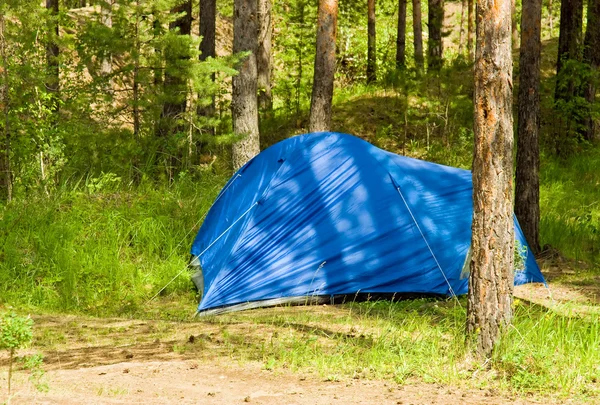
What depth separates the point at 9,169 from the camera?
11.0 m

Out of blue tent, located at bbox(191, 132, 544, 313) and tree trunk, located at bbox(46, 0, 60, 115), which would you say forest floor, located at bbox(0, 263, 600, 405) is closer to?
blue tent, located at bbox(191, 132, 544, 313)

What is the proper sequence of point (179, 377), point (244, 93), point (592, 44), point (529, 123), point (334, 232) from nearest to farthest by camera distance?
point (179, 377) < point (334, 232) < point (529, 123) < point (244, 93) < point (592, 44)

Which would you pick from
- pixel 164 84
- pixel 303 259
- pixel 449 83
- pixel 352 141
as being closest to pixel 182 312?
pixel 303 259

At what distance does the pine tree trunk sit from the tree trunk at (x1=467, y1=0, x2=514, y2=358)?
6830 mm

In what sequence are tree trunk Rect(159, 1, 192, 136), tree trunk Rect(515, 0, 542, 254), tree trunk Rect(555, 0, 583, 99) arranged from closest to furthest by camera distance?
tree trunk Rect(515, 0, 542, 254) → tree trunk Rect(159, 1, 192, 136) → tree trunk Rect(555, 0, 583, 99)

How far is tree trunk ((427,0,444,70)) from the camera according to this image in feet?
59.2

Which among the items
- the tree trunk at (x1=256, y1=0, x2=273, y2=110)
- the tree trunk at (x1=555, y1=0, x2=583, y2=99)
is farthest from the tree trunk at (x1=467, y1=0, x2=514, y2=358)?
the tree trunk at (x1=256, y1=0, x2=273, y2=110)

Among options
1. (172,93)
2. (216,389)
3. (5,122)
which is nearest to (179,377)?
(216,389)

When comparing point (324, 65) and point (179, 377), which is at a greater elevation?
point (324, 65)

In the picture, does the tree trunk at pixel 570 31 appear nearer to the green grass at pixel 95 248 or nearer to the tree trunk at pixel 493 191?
the green grass at pixel 95 248

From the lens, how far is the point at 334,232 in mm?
8391

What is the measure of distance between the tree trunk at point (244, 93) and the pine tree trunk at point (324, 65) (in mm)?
1076

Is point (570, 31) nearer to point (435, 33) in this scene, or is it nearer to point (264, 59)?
point (435, 33)

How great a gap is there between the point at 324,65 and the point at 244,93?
4.72 feet
